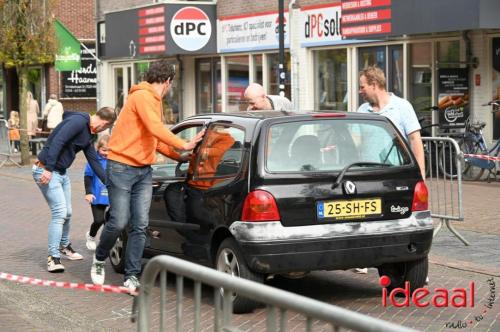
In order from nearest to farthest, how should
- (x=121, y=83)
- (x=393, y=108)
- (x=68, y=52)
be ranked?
1. (x=393, y=108)
2. (x=68, y=52)
3. (x=121, y=83)

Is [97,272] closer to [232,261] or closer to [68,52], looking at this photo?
[232,261]

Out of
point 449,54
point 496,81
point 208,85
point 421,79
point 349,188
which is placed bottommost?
point 349,188

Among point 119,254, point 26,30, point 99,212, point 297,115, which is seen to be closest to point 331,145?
point 297,115

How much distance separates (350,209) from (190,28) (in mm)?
18342

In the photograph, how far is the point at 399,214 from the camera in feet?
24.1

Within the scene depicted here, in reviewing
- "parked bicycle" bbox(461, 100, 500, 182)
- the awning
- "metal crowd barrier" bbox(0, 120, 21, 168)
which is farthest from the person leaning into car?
the awning

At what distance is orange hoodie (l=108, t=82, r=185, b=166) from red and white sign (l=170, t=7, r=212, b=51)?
56.3 feet

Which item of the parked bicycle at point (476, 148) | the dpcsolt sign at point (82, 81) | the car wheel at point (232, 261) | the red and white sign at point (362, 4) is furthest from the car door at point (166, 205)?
the dpcsolt sign at point (82, 81)

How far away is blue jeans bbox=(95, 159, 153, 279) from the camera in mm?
7715

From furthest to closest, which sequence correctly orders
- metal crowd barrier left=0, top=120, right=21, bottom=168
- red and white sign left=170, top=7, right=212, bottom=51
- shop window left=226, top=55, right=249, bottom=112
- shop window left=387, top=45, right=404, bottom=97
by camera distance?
red and white sign left=170, top=7, right=212, bottom=51 → metal crowd barrier left=0, top=120, right=21, bottom=168 → shop window left=226, top=55, right=249, bottom=112 → shop window left=387, top=45, right=404, bottom=97

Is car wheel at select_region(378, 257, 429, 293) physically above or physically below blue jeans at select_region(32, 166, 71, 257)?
below

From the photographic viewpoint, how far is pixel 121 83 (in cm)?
3055

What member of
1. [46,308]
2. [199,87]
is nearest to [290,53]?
[199,87]

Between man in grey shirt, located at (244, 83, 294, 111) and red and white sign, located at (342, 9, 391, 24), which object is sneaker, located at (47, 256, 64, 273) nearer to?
man in grey shirt, located at (244, 83, 294, 111)
